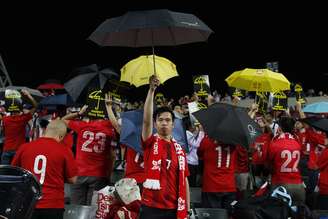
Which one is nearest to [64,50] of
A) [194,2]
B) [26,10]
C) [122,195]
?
[26,10]

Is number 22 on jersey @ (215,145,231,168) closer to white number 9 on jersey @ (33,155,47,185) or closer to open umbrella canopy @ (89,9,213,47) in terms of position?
open umbrella canopy @ (89,9,213,47)

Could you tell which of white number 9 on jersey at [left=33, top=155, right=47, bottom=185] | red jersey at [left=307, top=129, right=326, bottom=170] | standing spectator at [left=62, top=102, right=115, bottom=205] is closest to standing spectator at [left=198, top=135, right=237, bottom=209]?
standing spectator at [left=62, top=102, right=115, bottom=205]

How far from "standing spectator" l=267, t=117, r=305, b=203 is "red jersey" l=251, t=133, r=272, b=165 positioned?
100 millimetres

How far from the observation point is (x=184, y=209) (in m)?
4.34

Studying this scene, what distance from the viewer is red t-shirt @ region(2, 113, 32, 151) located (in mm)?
8789

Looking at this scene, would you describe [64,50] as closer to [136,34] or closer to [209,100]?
[209,100]

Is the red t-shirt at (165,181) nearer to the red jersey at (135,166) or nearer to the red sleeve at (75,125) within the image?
the red jersey at (135,166)

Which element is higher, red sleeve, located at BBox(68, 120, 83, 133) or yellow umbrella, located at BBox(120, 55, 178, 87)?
yellow umbrella, located at BBox(120, 55, 178, 87)

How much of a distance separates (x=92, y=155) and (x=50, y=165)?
68.4 inches

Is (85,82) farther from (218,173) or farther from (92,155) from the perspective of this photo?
(218,173)

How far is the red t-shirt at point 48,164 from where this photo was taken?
4.74 m

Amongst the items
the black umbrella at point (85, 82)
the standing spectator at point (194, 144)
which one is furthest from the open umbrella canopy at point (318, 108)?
the black umbrella at point (85, 82)

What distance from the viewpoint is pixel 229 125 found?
5789mm

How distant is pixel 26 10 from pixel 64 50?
2.06 m
